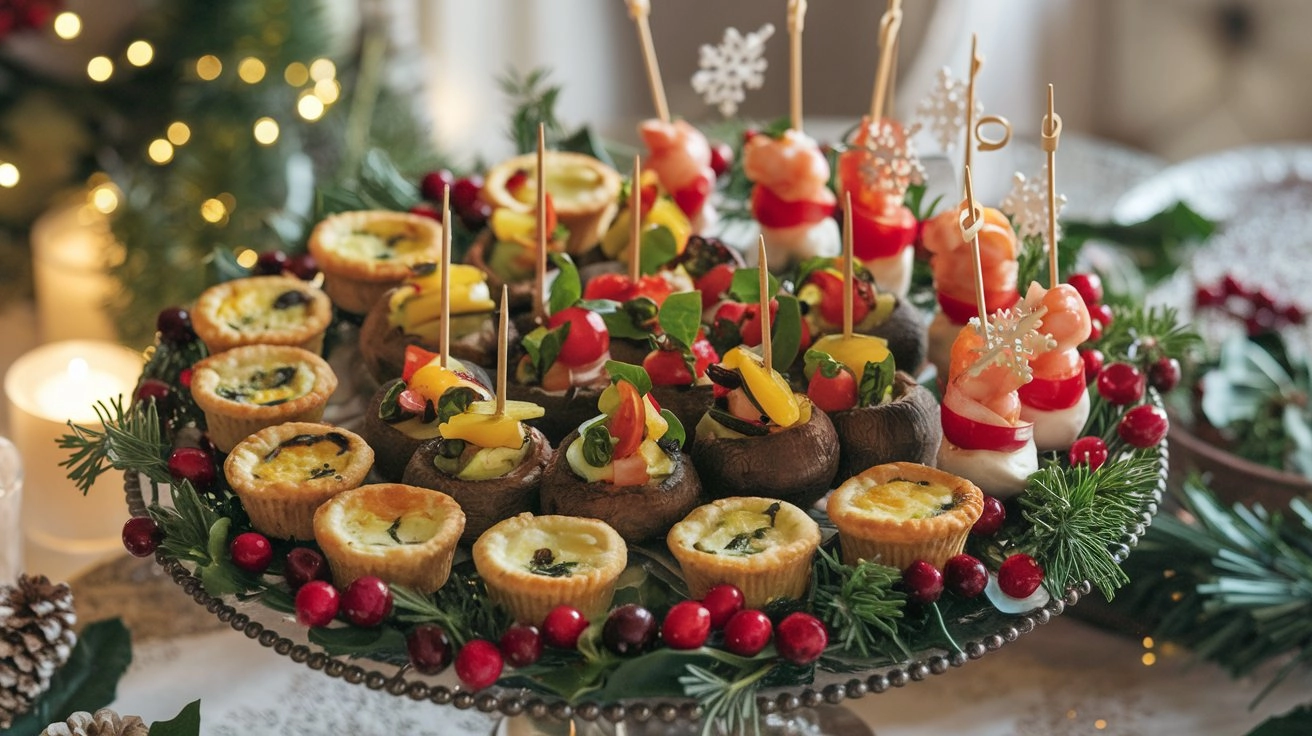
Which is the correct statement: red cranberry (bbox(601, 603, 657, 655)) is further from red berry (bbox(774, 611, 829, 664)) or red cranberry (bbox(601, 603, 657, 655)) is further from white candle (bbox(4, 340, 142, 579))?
white candle (bbox(4, 340, 142, 579))

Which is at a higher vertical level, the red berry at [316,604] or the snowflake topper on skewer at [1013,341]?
the snowflake topper on skewer at [1013,341]

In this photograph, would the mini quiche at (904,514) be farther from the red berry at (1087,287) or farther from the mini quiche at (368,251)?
the mini quiche at (368,251)

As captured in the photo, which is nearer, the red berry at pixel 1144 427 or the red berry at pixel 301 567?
the red berry at pixel 301 567

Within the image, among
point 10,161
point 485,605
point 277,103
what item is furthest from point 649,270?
point 10,161

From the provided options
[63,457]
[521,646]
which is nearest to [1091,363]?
[521,646]

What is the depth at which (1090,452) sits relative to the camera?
144 cm

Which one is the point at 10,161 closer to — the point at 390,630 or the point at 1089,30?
the point at 390,630

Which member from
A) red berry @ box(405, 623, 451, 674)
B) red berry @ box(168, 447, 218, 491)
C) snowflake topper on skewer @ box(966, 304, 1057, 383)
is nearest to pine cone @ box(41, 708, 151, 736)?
red berry @ box(168, 447, 218, 491)

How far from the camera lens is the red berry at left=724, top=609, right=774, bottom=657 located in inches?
47.4

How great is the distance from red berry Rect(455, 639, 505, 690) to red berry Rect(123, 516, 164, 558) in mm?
347

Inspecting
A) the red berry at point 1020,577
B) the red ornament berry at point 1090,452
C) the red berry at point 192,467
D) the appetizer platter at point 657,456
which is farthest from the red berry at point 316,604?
the red ornament berry at point 1090,452

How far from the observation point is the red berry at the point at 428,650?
1.19 m

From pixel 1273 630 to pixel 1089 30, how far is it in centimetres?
235

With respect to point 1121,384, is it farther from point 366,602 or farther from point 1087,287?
point 366,602
